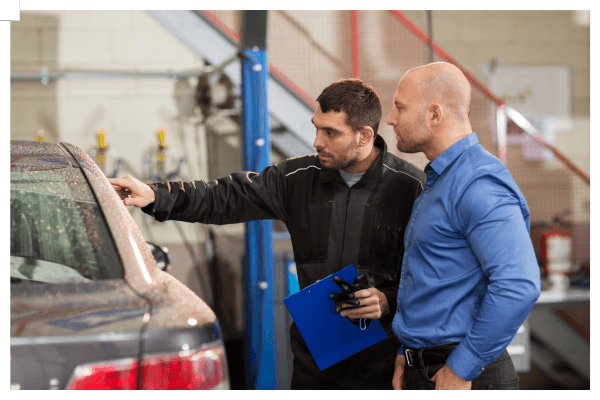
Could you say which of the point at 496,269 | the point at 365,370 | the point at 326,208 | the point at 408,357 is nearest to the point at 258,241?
the point at 326,208

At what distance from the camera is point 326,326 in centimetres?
195

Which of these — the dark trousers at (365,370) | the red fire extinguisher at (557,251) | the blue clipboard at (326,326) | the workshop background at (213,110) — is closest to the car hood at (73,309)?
the blue clipboard at (326,326)

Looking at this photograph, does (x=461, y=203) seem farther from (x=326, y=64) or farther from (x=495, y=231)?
(x=326, y=64)

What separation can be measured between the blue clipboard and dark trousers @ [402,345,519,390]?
385 mm

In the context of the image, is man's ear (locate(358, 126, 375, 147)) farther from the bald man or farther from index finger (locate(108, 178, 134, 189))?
index finger (locate(108, 178, 134, 189))

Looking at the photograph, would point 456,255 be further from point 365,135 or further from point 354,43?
point 354,43

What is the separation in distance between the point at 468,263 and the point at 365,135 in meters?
0.80

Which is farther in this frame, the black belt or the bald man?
the black belt

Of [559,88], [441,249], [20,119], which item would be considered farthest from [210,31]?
[559,88]

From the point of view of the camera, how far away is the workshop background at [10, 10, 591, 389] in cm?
453

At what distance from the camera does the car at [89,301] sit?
36.0 inches

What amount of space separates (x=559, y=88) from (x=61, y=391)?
6.28 meters

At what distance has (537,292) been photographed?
4.56 ft

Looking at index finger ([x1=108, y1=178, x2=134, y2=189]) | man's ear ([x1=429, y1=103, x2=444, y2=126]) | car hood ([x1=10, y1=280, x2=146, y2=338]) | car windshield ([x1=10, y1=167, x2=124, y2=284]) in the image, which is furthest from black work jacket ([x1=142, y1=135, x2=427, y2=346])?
car hood ([x1=10, y1=280, x2=146, y2=338])
